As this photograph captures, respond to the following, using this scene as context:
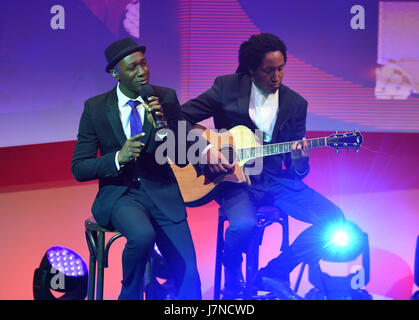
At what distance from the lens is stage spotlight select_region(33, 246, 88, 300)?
3594mm

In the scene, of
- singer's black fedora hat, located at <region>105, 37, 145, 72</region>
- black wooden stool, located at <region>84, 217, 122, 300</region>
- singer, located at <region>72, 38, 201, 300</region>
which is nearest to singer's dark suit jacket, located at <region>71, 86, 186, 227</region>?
singer, located at <region>72, 38, 201, 300</region>

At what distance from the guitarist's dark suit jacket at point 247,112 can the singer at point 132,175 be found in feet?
1.87

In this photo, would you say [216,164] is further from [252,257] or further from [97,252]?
[97,252]

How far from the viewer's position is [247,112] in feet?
12.7

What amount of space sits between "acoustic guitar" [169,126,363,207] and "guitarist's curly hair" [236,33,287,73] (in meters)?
0.48

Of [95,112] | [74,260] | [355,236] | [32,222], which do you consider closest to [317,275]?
[355,236]

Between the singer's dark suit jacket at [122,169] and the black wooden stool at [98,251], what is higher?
the singer's dark suit jacket at [122,169]

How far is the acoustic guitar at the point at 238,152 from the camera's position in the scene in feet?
12.3

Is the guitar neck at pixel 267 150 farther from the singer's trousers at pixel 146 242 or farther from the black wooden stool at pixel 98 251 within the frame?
the black wooden stool at pixel 98 251

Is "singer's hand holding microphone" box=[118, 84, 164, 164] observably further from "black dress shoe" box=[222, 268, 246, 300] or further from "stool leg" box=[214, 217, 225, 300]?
"black dress shoe" box=[222, 268, 246, 300]

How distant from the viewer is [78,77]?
4.89m

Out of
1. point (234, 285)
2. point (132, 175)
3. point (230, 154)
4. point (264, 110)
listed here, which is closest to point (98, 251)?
point (132, 175)

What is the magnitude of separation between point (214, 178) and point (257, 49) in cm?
96

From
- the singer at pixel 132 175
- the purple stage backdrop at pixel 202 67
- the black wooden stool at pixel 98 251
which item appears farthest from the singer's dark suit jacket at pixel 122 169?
the purple stage backdrop at pixel 202 67
